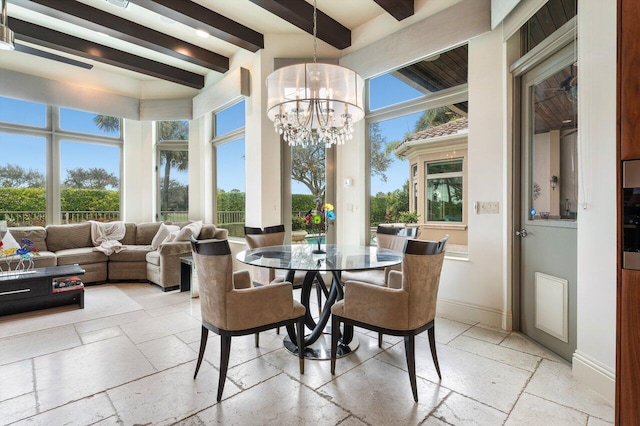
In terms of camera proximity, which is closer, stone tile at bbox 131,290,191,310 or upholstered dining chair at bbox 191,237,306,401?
upholstered dining chair at bbox 191,237,306,401

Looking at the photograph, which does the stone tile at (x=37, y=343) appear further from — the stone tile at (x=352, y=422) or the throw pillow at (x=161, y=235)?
the stone tile at (x=352, y=422)

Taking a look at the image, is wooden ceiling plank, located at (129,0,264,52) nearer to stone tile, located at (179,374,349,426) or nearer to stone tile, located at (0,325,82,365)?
stone tile, located at (0,325,82,365)

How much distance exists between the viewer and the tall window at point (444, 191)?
137 inches

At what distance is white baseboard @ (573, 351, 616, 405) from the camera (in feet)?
6.03

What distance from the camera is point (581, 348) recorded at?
207cm

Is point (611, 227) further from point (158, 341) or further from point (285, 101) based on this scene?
point (158, 341)

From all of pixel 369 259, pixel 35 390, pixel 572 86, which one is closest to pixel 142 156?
pixel 35 390

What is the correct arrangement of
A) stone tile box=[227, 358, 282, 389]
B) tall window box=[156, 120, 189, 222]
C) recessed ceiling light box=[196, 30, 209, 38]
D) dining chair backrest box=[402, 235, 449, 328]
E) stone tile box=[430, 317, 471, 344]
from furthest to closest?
tall window box=[156, 120, 189, 222], recessed ceiling light box=[196, 30, 209, 38], stone tile box=[430, 317, 471, 344], stone tile box=[227, 358, 282, 389], dining chair backrest box=[402, 235, 449, 328]

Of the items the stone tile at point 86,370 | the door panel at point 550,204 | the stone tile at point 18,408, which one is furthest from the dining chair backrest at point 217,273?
the door panel at point 550,204

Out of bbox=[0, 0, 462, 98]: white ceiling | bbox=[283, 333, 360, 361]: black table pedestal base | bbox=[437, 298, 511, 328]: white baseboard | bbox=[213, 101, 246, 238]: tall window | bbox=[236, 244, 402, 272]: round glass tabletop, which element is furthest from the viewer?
bbox=[213, 101, 246, 238]: tall window

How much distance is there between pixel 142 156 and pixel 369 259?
553 cm

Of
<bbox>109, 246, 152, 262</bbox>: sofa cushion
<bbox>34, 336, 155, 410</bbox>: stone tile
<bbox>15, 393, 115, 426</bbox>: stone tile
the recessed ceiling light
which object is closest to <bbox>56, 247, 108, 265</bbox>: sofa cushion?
<bbox>109, 246, 152, 262</bbox>: sofa cushion

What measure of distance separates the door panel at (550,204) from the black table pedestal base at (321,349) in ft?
5.15

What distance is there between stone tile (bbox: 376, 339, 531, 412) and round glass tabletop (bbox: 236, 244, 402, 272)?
2.56ft
